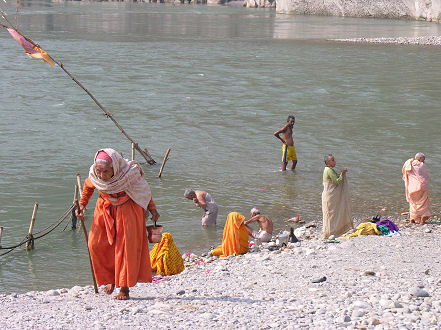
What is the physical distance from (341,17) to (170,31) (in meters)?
25.3

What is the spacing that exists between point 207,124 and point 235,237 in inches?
496

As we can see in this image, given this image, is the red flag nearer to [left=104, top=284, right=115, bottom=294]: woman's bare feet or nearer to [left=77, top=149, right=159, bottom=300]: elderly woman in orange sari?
[left=104, top=284, right=115, bottom=294]: woman's bare feet

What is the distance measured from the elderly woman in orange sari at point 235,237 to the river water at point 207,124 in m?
1.36

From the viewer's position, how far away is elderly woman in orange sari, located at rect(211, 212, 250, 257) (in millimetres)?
9969

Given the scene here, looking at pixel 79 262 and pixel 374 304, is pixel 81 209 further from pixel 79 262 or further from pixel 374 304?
pixel 79 262

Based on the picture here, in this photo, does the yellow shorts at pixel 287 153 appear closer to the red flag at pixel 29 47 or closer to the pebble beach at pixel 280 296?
the red flag at pixel 29 47

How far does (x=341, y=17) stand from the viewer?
72.9 meters

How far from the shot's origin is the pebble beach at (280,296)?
6066 mm

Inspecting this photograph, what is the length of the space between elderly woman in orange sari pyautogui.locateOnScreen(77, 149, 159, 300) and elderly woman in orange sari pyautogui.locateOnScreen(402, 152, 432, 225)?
6111 millimetres

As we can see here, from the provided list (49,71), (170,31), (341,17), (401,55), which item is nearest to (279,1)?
(341,17)

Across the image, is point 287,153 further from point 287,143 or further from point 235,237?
point 235,237

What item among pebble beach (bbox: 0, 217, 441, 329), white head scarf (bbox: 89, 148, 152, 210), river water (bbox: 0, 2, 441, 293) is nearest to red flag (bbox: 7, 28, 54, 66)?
river water (bbox: 0, 2, 441, 293)

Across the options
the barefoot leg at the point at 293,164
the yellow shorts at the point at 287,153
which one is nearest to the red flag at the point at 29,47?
the yellow shorts at the point at 287,153

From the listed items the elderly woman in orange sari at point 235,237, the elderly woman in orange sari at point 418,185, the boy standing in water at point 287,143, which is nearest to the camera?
the elderly woman in orange sari at point 235,237
